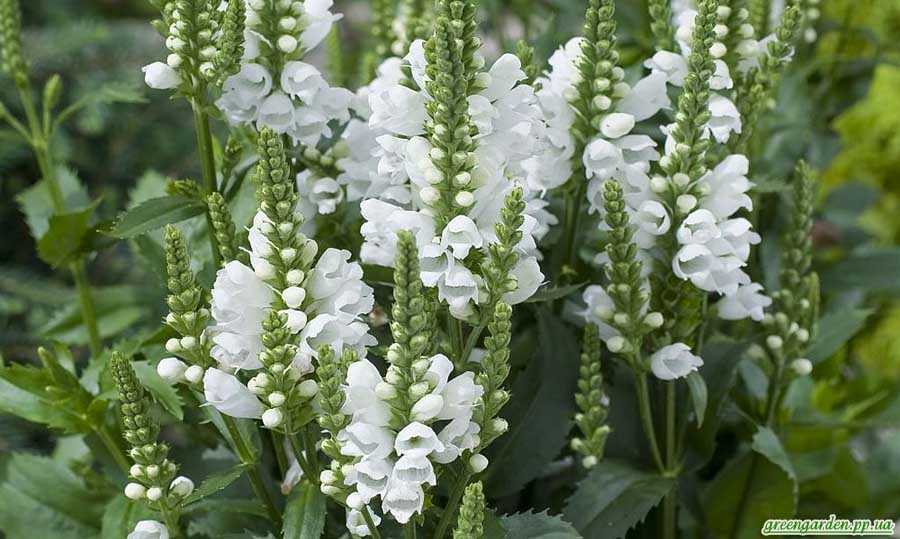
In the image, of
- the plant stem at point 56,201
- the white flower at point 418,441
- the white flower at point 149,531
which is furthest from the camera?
the plant stem at point 56,201

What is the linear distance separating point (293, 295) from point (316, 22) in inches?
8.4

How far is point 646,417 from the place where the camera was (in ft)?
2.24

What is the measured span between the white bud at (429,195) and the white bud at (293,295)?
8cm

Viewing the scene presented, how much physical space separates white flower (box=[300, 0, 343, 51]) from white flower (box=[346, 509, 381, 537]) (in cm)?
29

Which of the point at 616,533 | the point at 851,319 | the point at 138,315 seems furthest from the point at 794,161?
the point at 138,315

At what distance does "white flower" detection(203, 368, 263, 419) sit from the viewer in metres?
0.53

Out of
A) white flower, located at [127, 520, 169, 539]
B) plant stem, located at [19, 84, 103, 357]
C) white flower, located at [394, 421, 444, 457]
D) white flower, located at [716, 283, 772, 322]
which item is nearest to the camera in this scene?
white flower, located at [394, 421, 444, 457]

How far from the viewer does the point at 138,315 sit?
3.00 ft

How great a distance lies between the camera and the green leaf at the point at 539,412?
688mm

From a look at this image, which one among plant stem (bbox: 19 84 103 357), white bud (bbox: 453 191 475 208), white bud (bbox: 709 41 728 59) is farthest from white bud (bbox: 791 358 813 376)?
plant stem (bbox: 19 84 103 357)

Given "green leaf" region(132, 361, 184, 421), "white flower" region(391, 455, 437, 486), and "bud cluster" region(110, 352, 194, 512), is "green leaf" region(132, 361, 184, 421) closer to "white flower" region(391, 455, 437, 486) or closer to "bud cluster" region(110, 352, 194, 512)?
"bud cluster" region(110, 352, 194, 512)

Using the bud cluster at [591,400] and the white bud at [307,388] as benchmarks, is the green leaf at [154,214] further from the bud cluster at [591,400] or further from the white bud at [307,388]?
the bud cluster at [591,400]

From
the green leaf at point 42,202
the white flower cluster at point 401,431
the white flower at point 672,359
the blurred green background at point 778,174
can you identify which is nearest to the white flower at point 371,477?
the white flower cluster at point 401,431

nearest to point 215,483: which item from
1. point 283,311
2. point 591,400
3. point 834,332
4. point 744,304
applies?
point 283,311
